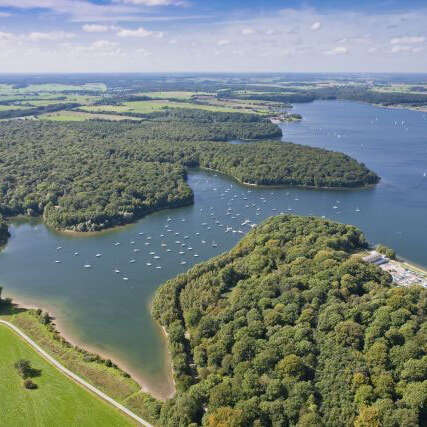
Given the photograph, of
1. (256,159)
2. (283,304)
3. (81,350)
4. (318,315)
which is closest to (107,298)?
(81,350)

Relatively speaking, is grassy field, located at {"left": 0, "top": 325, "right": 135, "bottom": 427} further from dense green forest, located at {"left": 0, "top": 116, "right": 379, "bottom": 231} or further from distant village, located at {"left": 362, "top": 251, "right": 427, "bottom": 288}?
dense green forest, located at {"left": 0, "top": 116, "right": 379, "bottom": 231}

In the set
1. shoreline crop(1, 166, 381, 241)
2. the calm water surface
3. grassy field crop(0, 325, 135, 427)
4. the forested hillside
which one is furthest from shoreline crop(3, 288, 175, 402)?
shoreline crop(1, 166, 381, 241)

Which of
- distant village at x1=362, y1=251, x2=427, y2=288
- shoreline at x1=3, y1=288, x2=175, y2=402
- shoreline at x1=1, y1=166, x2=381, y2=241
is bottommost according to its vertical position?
shoreline at x1=3, y1=288, x2=175, y2=402

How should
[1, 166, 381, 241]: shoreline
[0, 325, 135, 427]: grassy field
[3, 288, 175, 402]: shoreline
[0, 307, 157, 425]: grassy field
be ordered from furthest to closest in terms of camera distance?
[1, 166, 381, 241]: shoreline
[3, 288, 175, 402]: shoreline
[0, 307, 157, 425]: grassy field
[0, 325, 135, 427]: grassy field

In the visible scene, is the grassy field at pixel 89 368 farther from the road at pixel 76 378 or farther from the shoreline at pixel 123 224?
the shoreline at pixel 123 224

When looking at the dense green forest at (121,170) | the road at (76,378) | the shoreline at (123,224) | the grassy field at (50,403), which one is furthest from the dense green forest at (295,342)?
the dense green forest at (121,170)

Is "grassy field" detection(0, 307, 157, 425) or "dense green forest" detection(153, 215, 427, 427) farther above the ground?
"dense green forest" detection(153, 215, 427, 427)

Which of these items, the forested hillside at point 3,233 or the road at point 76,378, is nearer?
Answer: the road at point 76,378

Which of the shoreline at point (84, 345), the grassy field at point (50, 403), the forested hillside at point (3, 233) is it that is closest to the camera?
the grassy field at point (50, 403)
